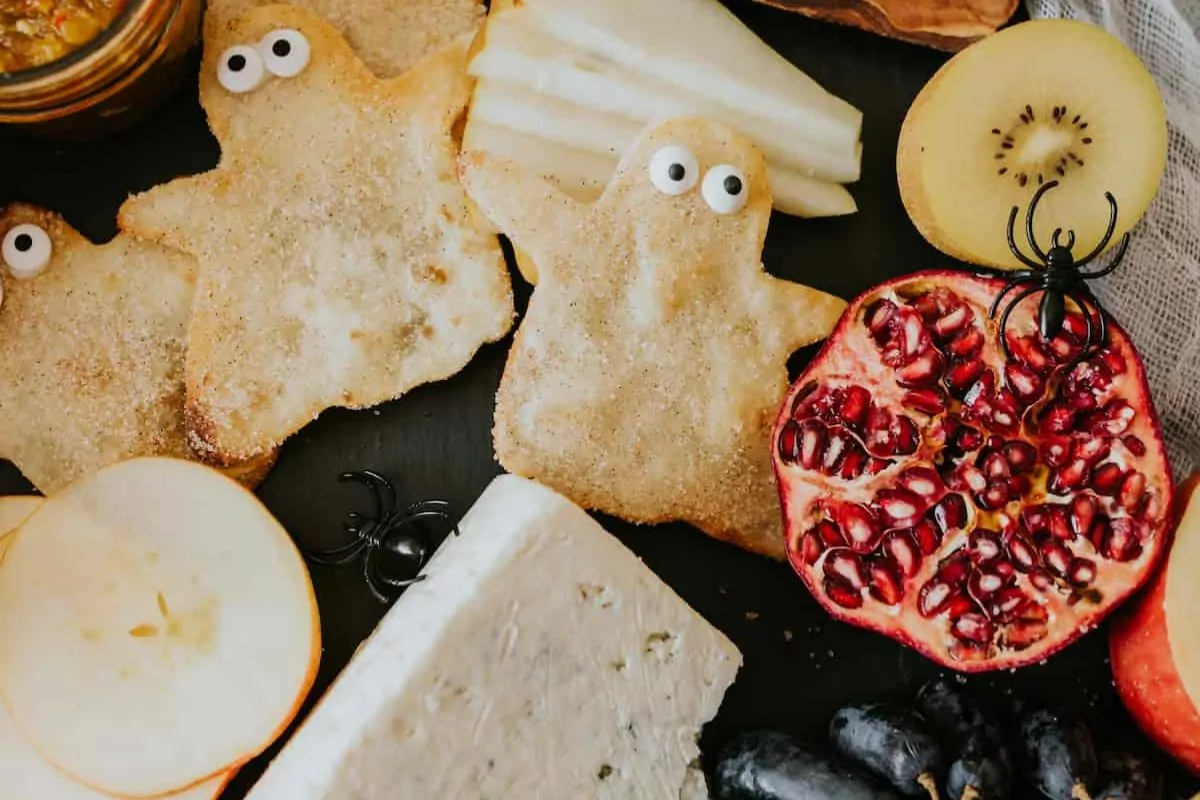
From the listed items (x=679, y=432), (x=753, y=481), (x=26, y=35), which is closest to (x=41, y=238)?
(x=26, y=35)

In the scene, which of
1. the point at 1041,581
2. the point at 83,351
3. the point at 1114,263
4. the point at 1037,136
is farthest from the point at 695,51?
the point at 83,351

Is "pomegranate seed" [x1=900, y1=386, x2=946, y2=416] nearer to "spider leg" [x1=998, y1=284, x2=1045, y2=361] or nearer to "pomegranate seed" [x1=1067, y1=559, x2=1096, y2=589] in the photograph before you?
"spider leg" [x1=998, y1=284, x2=1045, y2=361]

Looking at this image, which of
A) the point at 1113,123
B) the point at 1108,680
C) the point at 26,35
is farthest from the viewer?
the point at 1108,680

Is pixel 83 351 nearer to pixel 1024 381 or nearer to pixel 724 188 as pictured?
pixel 724 188

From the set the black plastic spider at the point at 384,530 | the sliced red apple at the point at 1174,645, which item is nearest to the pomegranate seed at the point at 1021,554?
the sliced red apple at the point at 1174,645

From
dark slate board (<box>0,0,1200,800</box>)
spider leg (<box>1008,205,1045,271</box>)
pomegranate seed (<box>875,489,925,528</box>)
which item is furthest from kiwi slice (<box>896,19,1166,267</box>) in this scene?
dark slate board (<box>0,0,1200,800</box>)

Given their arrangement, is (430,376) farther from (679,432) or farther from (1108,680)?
(1108,680)
